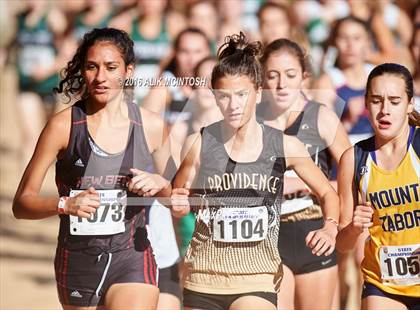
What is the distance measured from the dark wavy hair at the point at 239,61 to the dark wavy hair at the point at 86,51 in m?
0.45

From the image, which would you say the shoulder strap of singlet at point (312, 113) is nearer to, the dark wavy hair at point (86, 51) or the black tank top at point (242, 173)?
the black tank top at point (242, 173)

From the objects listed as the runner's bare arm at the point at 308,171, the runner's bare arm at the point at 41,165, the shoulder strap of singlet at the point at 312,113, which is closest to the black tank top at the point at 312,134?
the shoulder strap of singlet at the point at 312,113

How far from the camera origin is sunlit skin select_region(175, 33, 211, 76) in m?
8.13

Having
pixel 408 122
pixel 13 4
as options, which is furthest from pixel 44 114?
pixel 408 122

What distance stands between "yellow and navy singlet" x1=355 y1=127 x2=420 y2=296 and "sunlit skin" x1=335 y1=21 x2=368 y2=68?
117 inches

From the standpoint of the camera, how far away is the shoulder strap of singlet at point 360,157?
16.9 feet

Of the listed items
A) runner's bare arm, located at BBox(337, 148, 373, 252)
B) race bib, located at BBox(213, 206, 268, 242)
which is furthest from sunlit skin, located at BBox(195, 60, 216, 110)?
runner's bare arm, located at BBox(337, 148, 373, 252)

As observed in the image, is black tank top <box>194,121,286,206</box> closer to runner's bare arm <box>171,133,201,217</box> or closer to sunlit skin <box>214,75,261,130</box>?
runner's bare arm <box>171,133,201,217</box>

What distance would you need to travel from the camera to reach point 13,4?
59.7 ft

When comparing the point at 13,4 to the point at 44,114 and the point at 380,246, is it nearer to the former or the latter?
the point at 44,114

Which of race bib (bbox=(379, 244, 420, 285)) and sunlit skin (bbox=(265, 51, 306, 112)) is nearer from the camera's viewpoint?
race bib (bbox=(379, 244, 420, 285))

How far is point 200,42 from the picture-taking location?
26.9 feet

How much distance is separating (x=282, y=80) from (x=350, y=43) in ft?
7.38

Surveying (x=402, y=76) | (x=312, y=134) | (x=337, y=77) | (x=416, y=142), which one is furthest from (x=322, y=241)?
(x=337, y=77)
